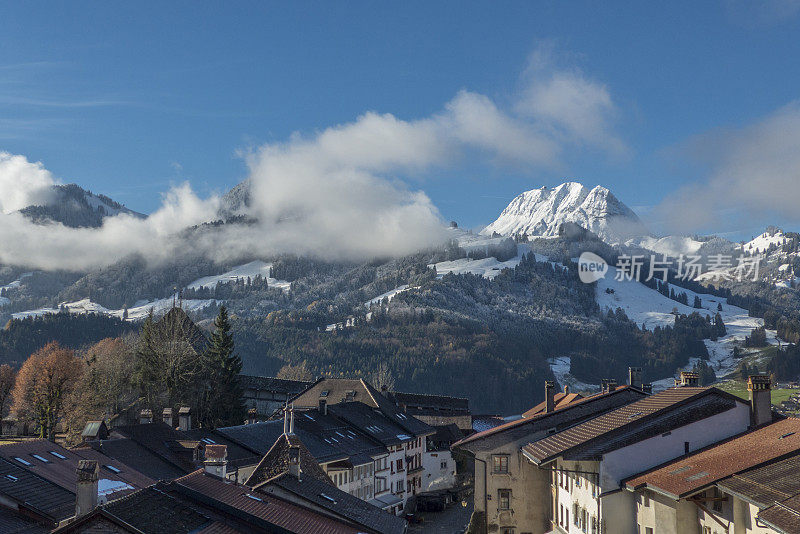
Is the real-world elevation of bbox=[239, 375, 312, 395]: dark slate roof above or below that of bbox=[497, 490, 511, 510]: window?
above

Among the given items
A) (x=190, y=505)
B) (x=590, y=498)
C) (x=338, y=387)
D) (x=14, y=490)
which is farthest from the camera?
(x=338, y=387)

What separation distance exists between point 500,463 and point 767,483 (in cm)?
2425

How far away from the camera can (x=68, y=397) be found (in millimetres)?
93312

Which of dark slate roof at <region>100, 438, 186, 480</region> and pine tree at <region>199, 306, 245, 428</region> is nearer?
dark slate roof at <region>100, 438, 186, 480</region>

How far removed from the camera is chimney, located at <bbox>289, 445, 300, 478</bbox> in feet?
111

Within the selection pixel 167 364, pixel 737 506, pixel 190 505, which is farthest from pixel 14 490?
pixel 167 364

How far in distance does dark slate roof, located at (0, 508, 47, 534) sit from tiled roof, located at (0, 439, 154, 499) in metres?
4.19

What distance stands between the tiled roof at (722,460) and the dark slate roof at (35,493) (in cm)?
2371

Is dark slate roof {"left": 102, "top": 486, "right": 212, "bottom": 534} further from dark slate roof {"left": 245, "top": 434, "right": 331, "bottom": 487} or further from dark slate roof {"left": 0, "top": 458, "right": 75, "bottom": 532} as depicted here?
dark slate roof {"left": 245, "top": 434, "right": 331, "bottom": 487}

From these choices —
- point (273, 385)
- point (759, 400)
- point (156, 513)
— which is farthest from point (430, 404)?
point (156, 513)

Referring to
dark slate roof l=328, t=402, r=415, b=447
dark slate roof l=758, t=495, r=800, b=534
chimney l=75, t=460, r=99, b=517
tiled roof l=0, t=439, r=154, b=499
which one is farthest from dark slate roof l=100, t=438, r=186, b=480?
dark slate roof l=758, t=495, r=800, b=534

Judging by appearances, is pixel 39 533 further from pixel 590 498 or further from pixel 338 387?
pixel 338 387

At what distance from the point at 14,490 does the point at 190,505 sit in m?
13.9

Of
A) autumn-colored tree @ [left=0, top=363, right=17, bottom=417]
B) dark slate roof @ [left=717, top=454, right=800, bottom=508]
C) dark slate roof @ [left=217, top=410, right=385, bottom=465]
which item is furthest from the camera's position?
autumn-colored tree @ [left=0, top=363, right=17, bottom=417]
